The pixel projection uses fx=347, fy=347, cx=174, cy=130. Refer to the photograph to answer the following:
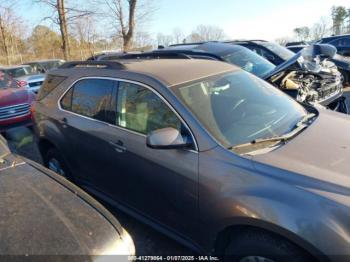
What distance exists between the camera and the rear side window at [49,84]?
4.31 m

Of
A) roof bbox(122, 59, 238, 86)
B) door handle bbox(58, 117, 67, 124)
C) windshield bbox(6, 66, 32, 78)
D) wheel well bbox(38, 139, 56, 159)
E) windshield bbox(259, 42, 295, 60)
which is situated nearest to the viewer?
roof bbox(122, 59, 238, 86)

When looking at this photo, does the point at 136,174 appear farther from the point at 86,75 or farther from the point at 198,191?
the point at 86,75

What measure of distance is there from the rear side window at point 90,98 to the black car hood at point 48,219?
1.09m

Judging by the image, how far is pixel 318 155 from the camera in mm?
2418

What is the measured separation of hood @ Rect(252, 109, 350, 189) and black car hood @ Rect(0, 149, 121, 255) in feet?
3.61

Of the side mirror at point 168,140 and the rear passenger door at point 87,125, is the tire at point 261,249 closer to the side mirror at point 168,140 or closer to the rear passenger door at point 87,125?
the side mirror at point 168,140

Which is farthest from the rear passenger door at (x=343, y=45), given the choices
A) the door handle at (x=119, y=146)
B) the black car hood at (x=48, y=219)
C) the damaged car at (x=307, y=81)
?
the black car hood at (x=48, y=219)

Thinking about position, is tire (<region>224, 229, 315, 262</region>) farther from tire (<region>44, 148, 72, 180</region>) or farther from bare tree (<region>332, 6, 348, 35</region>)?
bare tree (<region>332, 6, 348, 35</region>)

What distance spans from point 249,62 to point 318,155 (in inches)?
195

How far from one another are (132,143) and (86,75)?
1223 millimetres

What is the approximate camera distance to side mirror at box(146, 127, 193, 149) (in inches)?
101

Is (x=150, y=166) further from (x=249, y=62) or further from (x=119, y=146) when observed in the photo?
(x=249, y=62)

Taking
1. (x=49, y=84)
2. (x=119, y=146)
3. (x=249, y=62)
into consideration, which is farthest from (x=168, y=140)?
(x=249, y=62)

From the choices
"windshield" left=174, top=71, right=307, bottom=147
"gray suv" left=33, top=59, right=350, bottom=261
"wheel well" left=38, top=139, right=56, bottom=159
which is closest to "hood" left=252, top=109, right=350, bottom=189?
"gray suv" left=33, top=59, right=350, bottom=261
